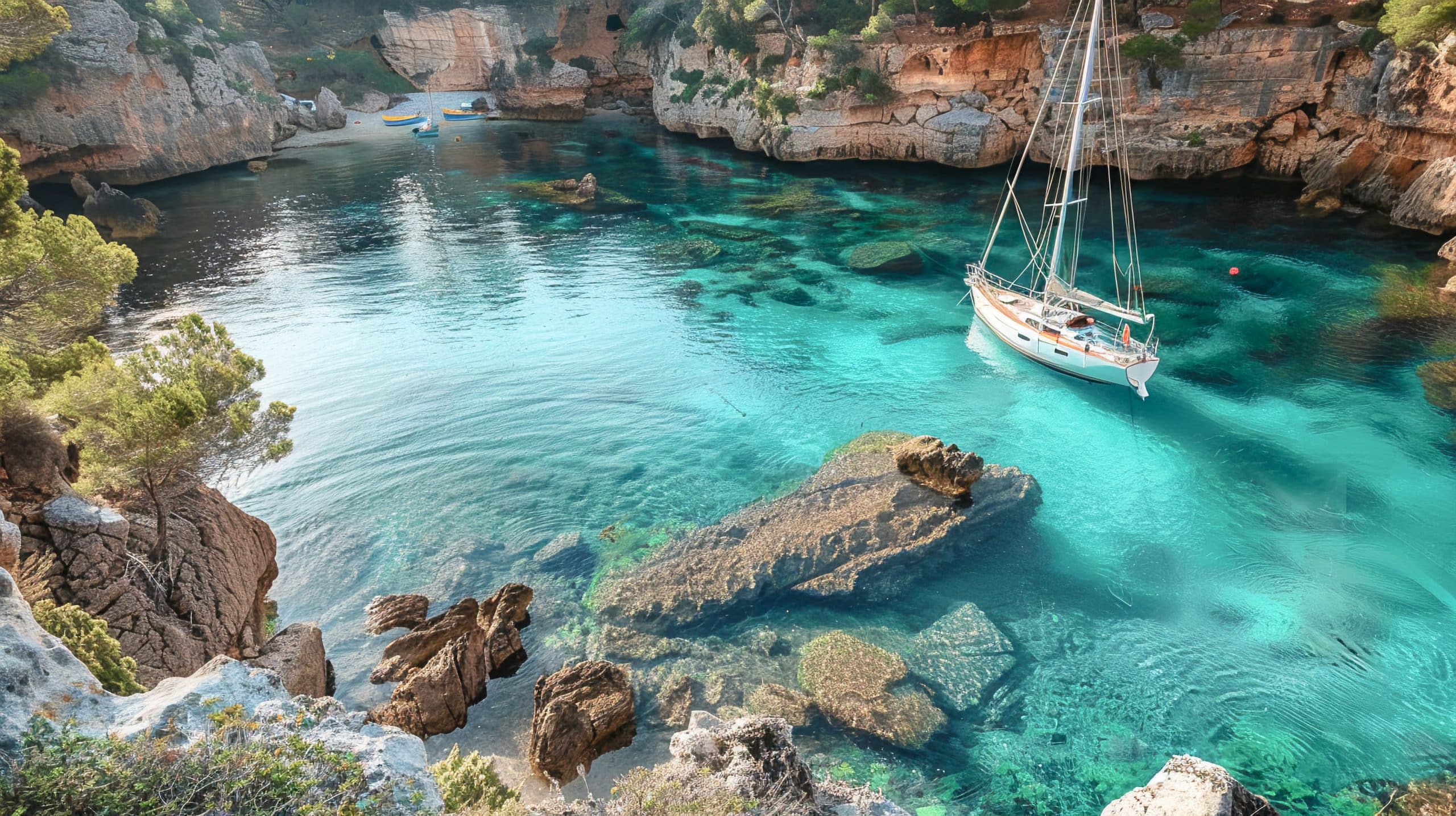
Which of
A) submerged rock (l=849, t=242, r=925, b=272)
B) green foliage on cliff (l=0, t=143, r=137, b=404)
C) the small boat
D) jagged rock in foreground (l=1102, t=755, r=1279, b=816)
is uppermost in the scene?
the small boat

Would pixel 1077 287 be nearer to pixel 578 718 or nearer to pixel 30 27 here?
pixel 578 718

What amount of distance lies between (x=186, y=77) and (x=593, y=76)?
125 ft

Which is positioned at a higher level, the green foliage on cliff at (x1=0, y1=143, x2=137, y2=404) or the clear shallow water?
the green foliage on cliff at (x1=0, y1=143, x2=137, y2=404)

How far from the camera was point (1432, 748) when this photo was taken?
13.9m

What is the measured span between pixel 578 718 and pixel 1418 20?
44922mm

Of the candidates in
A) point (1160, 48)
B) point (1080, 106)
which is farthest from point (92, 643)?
point (1160, 48)

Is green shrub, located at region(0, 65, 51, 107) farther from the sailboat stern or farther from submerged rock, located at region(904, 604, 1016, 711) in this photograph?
the sailboat stern

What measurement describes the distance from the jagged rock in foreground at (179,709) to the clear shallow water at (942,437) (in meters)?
5.14

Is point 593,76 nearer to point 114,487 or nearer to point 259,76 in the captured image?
point 259,76

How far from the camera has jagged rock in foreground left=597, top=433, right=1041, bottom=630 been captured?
17.8 m

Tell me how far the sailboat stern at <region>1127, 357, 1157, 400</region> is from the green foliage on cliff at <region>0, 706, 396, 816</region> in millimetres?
Result: 23338

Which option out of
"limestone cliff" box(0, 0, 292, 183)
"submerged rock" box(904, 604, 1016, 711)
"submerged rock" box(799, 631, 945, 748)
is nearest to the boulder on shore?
"limestone cliff" box(0, 0, 292, 183)

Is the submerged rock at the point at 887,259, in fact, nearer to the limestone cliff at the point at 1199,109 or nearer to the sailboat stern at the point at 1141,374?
Result: the sailboat stern at the point at 1141,374

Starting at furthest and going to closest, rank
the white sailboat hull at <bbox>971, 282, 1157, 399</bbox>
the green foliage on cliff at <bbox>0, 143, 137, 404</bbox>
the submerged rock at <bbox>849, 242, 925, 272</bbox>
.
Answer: the submerged rock at <bbox>849, 242, 925, 272</bbox>, the white sailboat hull at <bbox>971, 282, 1157, 399</bbox>, the green foliage on cliff at <bbox>0, 143, 137, 404</bbox>
